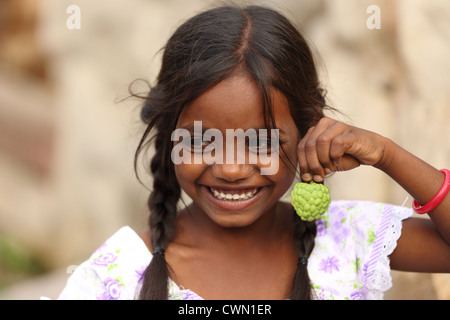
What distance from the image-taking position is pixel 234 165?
1.74m

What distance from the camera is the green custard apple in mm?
1664

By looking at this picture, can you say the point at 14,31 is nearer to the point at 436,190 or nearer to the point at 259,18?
the point at 259,18

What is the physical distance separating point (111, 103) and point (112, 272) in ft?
7.92

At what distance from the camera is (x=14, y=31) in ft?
19.8

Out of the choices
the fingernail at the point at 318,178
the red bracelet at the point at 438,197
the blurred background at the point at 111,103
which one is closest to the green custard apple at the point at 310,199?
the fingernail at the point at 318,178

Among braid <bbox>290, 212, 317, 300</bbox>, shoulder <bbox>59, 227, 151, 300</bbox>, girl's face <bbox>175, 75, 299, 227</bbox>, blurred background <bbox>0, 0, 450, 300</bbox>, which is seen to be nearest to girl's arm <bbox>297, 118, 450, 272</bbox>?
girl's face <bbox>175, 75, 299, 227</bbox>

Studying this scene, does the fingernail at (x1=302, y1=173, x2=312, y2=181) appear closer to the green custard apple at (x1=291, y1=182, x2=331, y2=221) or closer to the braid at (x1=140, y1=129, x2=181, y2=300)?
the green custard apple at (x1=291, y1=182, x2=331, y2=221)

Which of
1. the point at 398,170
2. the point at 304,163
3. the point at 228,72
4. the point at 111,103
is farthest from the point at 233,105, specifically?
the point at 111,103

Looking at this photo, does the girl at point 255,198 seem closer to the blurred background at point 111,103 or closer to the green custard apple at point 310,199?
the green custard apple at point 310,199

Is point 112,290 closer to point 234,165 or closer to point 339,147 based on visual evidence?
point 234,165

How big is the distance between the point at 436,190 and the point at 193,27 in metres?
0.82

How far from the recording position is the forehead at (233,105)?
172 cm

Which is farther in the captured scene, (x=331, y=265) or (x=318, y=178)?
(x=331, y=265)

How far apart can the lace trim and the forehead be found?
48 cm
